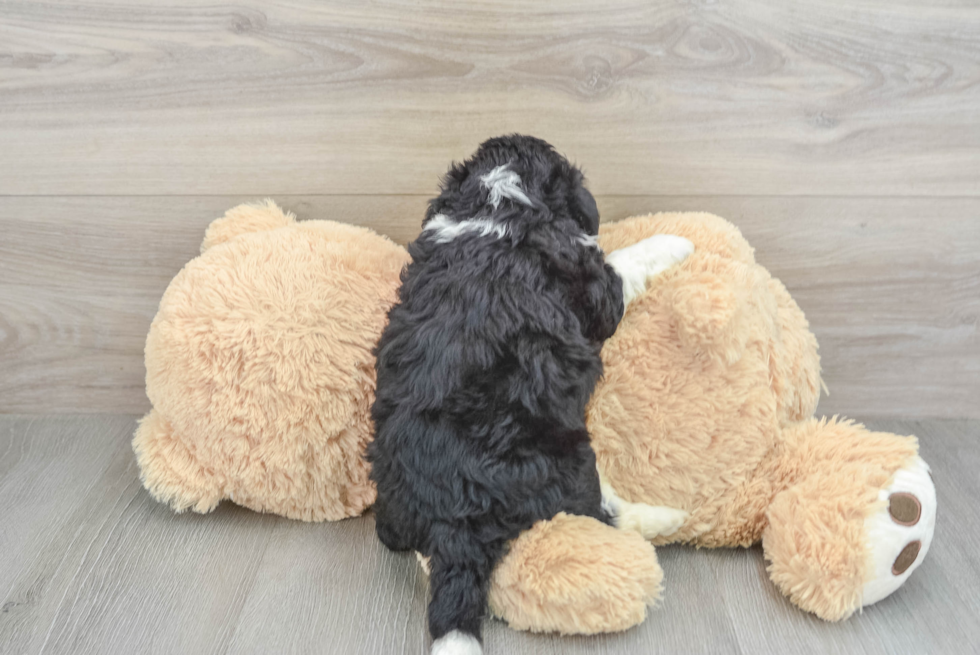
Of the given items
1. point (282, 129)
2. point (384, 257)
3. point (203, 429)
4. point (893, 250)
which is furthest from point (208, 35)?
point (893, 250)

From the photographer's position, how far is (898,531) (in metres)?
0.88

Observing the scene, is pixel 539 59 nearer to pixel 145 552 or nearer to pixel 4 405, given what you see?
pixel 145 552

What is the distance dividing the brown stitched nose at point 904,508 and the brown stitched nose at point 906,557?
29 millimetres

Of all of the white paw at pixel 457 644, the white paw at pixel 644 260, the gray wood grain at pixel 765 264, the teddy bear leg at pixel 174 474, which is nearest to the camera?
→ the white paw at pixel 457 644

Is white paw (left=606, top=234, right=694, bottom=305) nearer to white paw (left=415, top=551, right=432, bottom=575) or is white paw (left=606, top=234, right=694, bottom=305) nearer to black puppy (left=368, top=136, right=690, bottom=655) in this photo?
black puppy (left=368, top=136, right=690, bottom=655)

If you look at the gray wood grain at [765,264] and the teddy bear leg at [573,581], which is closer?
the teddy bear leg at [573,581]

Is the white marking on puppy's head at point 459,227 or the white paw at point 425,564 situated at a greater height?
the white marking on puppy's head at point 459,227

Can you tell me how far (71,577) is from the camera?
1030 millimetres

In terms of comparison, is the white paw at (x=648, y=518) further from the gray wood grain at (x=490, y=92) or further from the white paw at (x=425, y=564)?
the gray wood grain at (x=490, y=92)

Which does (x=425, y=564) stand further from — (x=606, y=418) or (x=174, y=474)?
(x=174, y=474)

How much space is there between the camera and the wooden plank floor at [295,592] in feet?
2.96

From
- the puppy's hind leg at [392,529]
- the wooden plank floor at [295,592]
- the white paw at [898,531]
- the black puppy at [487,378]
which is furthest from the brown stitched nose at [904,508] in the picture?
the puppy's hind leg at [392,529]

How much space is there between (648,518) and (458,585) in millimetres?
291

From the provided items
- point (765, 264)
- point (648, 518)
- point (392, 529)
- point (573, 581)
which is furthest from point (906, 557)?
point (392, 529)
